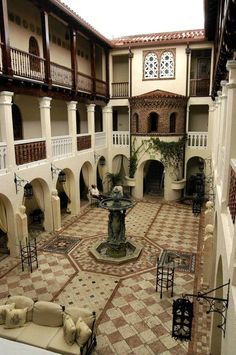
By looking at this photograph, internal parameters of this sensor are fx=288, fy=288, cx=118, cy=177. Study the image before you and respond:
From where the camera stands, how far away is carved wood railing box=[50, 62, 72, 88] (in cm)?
1267

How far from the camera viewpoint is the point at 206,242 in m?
8.55

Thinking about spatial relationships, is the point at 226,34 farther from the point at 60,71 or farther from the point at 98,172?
the point at 98,172

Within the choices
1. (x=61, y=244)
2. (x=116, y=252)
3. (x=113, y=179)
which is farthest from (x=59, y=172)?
(x=113, y=179)

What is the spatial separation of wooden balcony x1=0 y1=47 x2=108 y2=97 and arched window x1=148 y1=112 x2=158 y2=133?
3.64m

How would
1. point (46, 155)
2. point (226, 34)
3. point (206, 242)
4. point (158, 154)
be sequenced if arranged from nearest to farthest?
point (226, 34), point (206, 242), point (46, 155), point (158, 154)

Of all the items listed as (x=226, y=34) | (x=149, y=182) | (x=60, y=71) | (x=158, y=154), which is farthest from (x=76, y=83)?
(x=226, y=34)

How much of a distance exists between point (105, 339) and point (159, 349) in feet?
4.15

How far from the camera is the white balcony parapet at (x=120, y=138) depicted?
18938mm

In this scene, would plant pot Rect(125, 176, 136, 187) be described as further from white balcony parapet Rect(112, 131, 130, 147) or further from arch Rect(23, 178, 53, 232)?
arch Rect(23, 178, 53, 232)

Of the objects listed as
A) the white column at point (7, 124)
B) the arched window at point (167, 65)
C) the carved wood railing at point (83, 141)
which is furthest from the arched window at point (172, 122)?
the white column at point (7, 124)

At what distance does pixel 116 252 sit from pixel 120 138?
10.1 m

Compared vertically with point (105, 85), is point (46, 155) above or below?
below

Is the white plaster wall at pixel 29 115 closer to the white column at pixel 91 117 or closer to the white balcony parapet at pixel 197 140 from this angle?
the white column at pixel 91 117

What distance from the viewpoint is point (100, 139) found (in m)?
18.4
